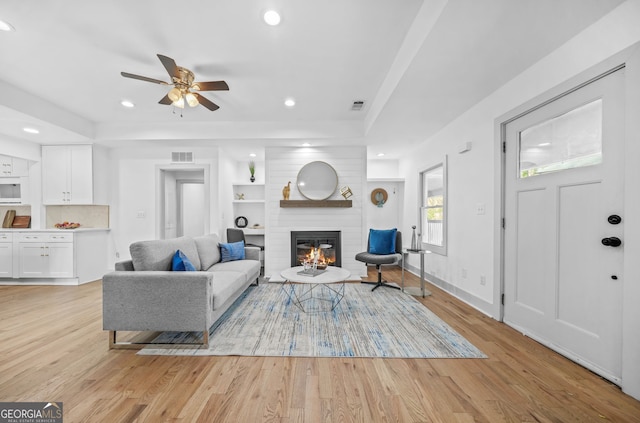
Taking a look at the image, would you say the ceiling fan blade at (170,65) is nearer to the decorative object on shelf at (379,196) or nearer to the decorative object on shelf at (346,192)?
the decorative object on shelf at (346,192)

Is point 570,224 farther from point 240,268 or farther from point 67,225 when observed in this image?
point 67,225

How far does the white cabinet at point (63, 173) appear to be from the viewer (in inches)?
191

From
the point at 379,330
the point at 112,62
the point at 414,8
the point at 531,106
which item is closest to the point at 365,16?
the point at 414,8

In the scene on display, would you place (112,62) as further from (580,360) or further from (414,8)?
(580,360)

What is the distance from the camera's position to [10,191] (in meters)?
4.89

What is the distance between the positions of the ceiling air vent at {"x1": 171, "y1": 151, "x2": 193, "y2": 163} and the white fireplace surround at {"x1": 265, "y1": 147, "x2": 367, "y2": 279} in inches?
63.7

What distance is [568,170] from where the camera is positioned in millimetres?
2111

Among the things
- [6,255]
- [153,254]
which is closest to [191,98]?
[153,254]

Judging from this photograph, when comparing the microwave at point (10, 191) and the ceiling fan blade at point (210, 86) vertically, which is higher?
the ceiling fan blade at point (210, 86)

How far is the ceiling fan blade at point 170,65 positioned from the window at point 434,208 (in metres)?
3.66

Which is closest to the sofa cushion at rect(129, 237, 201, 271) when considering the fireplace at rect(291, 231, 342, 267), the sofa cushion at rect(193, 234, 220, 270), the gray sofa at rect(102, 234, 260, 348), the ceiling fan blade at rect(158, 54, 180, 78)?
the gray sofa at rect(102, 234, 260, 348)

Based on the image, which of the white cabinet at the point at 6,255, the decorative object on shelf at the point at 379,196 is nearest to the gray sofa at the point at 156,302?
the white cabinet at the point at 6,255

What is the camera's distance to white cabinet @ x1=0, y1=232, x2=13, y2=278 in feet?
14.5

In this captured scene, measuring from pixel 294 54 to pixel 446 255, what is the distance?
11.2 feet
